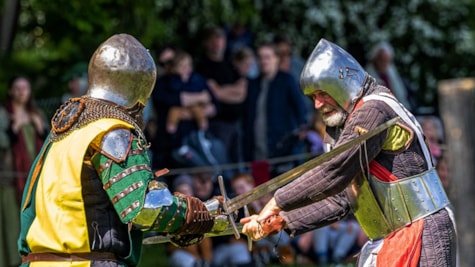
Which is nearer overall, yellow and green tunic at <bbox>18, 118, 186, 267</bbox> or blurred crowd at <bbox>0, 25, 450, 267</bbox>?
yellow and green tunic at <bbox>18, 118, 186, 267</bbox>

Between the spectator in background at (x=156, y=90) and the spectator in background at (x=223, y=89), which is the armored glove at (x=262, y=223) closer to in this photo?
the spectator in background at (x=156, y=90)

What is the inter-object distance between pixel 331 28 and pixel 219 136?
345 centimetres

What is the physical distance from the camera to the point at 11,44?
41.2ft

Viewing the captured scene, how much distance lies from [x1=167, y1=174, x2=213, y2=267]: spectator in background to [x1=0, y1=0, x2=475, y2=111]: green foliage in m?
2.33

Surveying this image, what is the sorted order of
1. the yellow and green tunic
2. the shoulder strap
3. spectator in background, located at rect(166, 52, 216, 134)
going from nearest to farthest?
the yellow and green tunic < the shoulder strap < spectator in background, located at rect(166, 52, 216, 134)

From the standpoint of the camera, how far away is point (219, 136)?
11.6 m

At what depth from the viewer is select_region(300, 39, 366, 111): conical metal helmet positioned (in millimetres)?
6441

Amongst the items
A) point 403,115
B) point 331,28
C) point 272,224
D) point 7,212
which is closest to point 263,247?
point 7,212

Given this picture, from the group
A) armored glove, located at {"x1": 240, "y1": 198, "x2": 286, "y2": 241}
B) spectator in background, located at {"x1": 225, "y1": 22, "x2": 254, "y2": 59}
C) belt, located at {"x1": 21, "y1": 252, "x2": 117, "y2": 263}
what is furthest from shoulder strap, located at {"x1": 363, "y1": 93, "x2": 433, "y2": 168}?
spectator in background, located at {"x1": 225, "y1": 22, "x2": 254, "y2": 59}

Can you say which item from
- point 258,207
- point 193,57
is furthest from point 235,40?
point 258,207

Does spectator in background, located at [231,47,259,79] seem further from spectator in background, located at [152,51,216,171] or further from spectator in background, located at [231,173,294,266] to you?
spectator in background, located at [231,173,294,266]

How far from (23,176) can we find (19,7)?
193 cm

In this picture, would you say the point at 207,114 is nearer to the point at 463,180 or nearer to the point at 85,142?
the point at 85,142

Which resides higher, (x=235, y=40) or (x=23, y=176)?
(x=235, y=40)
